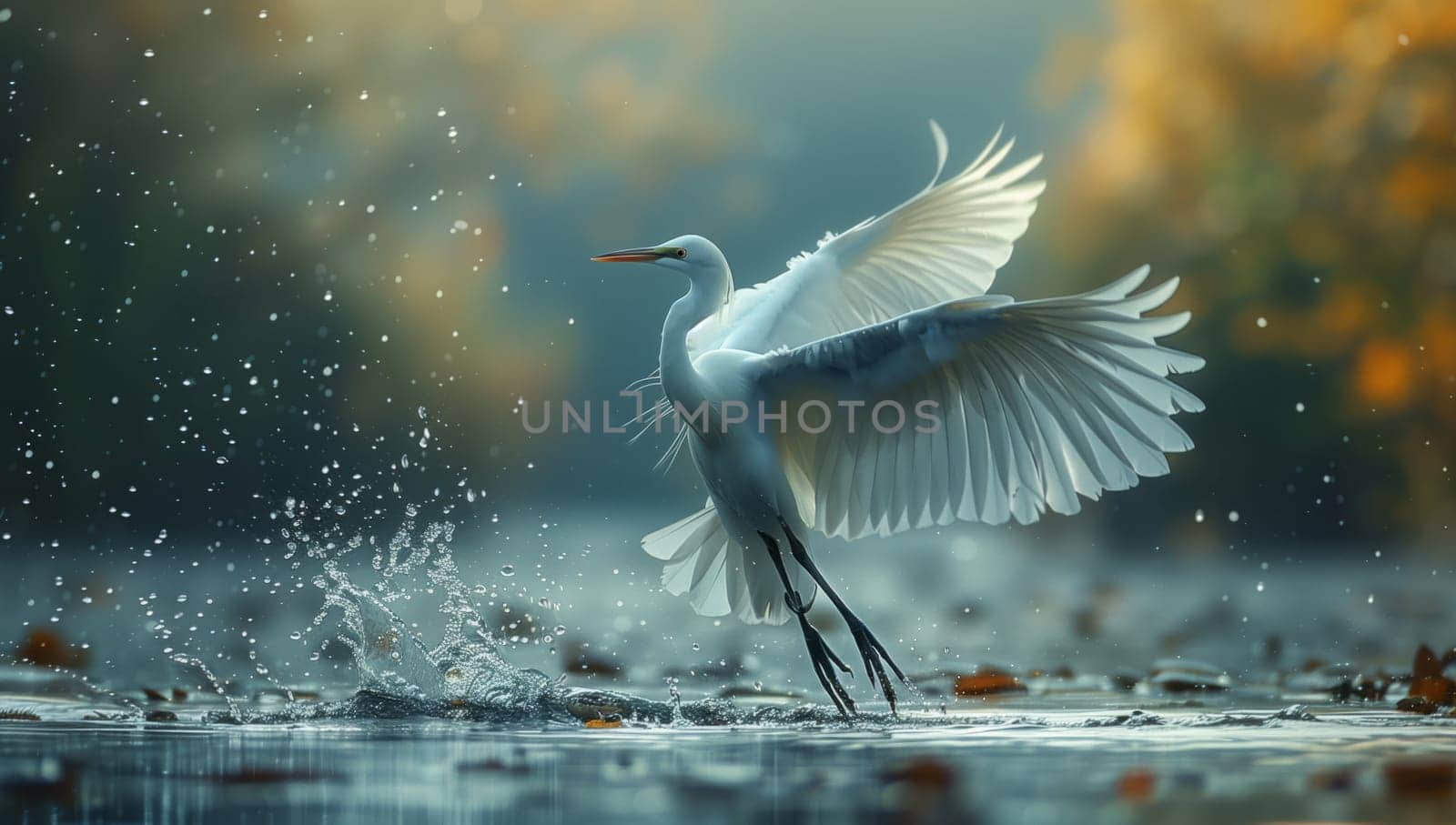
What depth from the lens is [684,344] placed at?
9.46 ft

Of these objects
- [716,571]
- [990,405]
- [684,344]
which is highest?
[684,344]

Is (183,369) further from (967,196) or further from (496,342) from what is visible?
(967,196)

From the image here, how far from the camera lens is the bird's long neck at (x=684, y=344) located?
288cm

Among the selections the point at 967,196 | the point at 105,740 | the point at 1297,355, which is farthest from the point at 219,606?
the point at 1297,355

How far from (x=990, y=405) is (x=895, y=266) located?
900mm

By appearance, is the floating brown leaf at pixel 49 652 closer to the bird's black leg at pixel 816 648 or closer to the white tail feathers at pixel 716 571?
the white tail feathers at pixel 716 571

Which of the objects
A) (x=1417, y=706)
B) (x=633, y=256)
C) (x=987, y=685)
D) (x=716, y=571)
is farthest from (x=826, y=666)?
(x=1417, y=706)

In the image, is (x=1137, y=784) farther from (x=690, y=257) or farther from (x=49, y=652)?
(x=49, y=652)

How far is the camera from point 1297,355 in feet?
26.2

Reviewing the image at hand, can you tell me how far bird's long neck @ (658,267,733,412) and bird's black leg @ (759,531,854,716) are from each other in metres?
0.36

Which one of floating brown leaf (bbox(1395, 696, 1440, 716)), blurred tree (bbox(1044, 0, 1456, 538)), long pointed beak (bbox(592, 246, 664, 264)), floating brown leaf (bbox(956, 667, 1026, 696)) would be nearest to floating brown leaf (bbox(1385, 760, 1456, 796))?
floating brown leaf (bbox(1395, 696, 1440, 716))

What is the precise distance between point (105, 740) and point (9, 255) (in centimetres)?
638

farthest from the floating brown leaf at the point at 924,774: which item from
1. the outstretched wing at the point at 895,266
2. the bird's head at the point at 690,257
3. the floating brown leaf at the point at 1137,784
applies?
the outstretched wing at the point at 895,266

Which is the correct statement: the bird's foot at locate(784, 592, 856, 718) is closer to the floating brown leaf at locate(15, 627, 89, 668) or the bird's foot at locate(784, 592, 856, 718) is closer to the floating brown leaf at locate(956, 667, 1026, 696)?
the floating brown leaf at locate(956, 667, 1026, 696)
